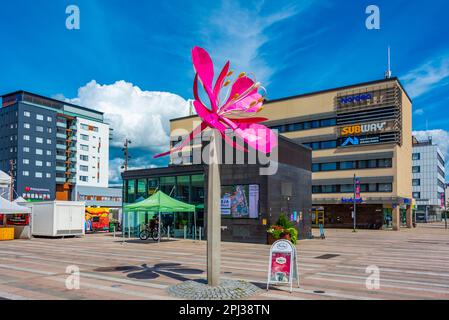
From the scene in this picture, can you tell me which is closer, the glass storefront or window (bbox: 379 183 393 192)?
the glass storefront

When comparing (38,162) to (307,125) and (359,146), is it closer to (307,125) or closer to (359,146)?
(307,125)

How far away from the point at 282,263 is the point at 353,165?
47.4 m

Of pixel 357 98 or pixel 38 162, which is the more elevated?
pixel 357 98

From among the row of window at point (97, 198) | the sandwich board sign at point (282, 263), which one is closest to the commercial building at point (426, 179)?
the row of window at point (97, 198)

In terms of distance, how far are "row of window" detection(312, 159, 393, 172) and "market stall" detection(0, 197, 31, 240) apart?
40.0m

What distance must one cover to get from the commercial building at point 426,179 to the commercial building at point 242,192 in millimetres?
90152

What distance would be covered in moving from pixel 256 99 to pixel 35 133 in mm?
99886

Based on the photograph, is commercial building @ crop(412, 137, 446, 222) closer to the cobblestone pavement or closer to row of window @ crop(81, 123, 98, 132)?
row of window @ crop(81, 123, 98, 132)

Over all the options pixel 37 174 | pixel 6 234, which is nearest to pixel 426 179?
pixel 37 174

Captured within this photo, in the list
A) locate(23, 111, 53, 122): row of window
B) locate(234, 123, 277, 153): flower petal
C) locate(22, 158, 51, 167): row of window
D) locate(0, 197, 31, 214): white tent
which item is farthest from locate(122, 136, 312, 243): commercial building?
locate(23, 111, 53, 122): row of window

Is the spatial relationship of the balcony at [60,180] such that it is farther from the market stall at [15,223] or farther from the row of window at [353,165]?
the market stall at [15,223]

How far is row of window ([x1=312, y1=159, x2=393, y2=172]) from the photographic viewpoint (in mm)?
53281

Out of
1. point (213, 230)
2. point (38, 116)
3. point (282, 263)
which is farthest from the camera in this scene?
point (38, 116)

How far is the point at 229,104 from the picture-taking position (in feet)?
38.8
